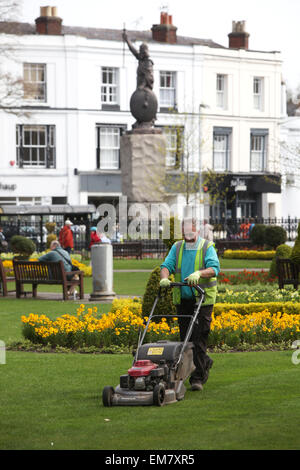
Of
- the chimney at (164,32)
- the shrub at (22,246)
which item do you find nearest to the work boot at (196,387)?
the shrub at (22,246)

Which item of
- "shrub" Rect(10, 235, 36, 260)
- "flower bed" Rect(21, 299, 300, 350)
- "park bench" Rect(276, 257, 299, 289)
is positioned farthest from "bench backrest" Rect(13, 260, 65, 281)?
"shrub" Rect(10, 235, 36, 260)

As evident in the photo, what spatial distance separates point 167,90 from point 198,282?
151ft

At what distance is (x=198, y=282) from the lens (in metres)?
9.36

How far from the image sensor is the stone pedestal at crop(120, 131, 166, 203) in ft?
124

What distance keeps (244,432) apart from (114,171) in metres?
45.0

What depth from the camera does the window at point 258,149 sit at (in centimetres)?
5731

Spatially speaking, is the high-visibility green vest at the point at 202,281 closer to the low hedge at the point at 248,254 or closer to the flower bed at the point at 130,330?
the flower bed at the point at 130,330

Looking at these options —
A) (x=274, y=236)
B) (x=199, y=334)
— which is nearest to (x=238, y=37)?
(x=274, y=236)

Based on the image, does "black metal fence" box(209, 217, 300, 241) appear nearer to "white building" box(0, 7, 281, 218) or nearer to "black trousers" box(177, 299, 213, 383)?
"white building" box(0, 7, 281, 218)

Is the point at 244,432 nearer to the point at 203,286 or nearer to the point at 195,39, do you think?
the point at 203,286

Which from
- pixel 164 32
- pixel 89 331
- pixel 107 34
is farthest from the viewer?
pixel 164 32

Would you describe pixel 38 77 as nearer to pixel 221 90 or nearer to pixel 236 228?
pixel 221 90

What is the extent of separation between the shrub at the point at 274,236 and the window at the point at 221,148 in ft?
58.8

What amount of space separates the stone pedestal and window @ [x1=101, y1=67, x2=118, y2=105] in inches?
591
